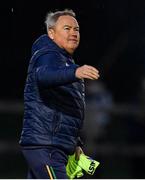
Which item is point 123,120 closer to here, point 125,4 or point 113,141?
point 113,141

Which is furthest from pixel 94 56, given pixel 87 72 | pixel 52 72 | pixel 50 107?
pixel 87 72

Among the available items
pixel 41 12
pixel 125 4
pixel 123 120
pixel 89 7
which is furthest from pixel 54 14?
pixel 123 120

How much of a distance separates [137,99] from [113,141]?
2.03 feet

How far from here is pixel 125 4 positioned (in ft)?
29.3

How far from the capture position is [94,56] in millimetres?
10031

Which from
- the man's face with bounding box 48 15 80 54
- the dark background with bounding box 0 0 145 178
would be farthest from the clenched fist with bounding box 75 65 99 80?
the dark background with bounding box 0 0 145 178

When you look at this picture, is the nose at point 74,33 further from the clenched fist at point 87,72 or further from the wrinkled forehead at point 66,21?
the clenched fist at point 87,72

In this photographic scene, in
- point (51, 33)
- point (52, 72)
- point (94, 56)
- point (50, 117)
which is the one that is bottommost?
point (94, 56)

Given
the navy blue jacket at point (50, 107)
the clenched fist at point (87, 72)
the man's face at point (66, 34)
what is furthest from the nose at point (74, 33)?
the clenched fist at point (87, 72)

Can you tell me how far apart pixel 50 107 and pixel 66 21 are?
52 cm

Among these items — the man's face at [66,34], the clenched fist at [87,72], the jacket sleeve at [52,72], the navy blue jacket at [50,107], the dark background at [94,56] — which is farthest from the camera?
the dark background at [94,56]

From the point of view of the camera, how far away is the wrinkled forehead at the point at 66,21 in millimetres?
4621

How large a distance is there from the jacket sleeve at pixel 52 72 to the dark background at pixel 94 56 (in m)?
3.69

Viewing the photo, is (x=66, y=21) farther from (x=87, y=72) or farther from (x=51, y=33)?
(x=87, y=72)
